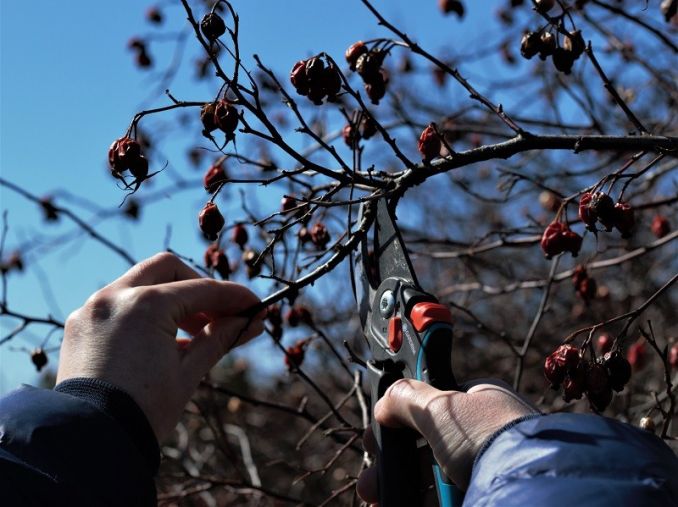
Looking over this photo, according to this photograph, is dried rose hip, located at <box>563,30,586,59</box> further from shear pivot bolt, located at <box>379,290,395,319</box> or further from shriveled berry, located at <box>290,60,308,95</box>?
shear pivot bolt, located at <box>379,290,395,319</box>

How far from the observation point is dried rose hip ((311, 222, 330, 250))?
2.53m

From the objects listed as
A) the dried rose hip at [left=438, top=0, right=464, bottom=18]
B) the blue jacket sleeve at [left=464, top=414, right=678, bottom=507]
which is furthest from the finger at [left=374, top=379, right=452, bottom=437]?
the dried rose hip at [left=438, top=0, right=464, bottom=18]

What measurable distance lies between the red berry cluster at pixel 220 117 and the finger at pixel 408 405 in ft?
1.99

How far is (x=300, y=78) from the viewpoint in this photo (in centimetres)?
195

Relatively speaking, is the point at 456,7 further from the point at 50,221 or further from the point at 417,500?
the point at 417,500

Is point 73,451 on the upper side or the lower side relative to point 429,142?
lower

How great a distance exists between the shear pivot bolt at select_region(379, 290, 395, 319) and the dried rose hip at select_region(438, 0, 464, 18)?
2246 millimetres

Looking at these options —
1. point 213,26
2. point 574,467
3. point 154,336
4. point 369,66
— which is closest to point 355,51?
point 369,66

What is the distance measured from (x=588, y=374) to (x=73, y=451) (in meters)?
1.06

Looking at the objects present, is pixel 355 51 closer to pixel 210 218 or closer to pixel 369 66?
pixel 369 66

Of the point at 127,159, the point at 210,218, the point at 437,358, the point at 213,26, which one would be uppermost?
the point at 213,26

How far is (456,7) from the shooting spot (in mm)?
3822

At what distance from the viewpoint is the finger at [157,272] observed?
1.90 metres

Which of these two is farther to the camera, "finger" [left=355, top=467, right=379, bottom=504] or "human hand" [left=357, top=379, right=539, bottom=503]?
"finger" [left=355, top=467, right=379, bottom=504]
